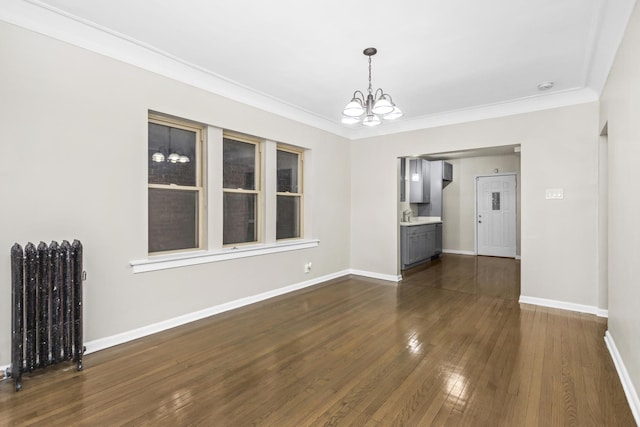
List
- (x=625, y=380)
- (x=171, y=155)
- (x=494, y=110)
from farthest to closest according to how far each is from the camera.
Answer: (x=494, y=110)
(x=171, y=155)
(x=625, y=380)

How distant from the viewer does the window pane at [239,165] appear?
13.3 ft

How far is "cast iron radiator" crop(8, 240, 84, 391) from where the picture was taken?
2209 mm

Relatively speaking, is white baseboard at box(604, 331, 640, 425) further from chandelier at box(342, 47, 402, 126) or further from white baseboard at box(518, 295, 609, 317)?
chandelier at box(342, 47, 402, 126)

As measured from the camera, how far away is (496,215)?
8242 millimetres

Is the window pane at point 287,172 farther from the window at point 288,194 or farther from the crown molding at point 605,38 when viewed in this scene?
the crown molding at point 605,38

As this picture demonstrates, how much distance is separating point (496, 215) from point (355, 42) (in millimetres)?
6988

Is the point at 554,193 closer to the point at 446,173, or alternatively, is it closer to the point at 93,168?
the point at 446,173

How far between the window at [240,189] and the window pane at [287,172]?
48 cm

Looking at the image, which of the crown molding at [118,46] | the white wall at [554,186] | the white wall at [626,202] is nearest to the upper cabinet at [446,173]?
the white wall at [554,186]

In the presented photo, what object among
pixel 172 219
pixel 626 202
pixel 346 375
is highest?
pixel 626 202

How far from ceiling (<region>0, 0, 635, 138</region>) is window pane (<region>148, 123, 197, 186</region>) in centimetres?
59

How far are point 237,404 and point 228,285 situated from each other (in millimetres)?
1981

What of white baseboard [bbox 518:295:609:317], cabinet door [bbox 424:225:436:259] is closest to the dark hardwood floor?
white baseboard [bbox 518:295:609:317]

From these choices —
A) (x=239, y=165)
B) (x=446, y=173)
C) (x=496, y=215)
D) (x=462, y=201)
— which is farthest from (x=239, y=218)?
(x=496, y=215)
